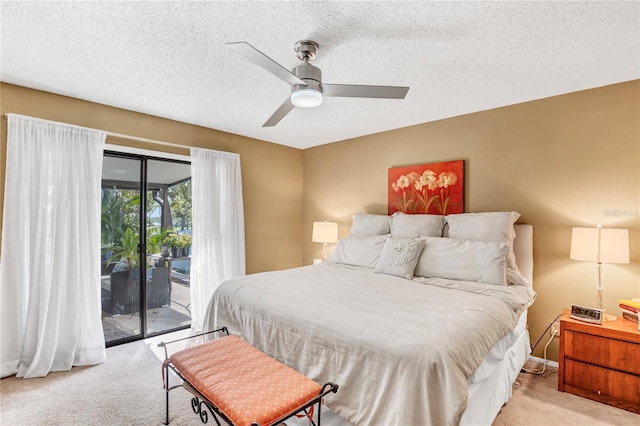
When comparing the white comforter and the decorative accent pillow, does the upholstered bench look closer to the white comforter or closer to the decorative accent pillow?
the white comforter

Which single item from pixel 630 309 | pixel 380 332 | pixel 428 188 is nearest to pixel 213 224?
pixel 428 188

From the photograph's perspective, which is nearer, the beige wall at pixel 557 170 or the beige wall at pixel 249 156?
the beige wall at pixel 557 170

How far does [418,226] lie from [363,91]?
5.81ft

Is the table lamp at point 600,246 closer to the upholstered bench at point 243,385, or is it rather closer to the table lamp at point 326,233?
the upholstered bench at point 243,385

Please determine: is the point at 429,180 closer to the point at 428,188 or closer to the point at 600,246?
the point at 428,188

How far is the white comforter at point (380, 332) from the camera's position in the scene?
1364 millimetres

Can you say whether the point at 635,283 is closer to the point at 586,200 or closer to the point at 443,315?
the point at 586,200

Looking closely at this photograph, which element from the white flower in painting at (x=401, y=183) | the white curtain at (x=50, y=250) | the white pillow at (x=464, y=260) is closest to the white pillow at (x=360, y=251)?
the white pillow at (x=464, y=260)

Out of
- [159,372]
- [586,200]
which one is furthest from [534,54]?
[159,372]

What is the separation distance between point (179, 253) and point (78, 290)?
42.9 inches

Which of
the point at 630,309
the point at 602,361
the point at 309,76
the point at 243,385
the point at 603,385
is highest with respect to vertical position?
the point at 309,76

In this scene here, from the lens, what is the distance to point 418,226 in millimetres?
3252

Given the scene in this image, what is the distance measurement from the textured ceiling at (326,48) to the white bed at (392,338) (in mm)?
1690

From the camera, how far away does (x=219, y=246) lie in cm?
382
